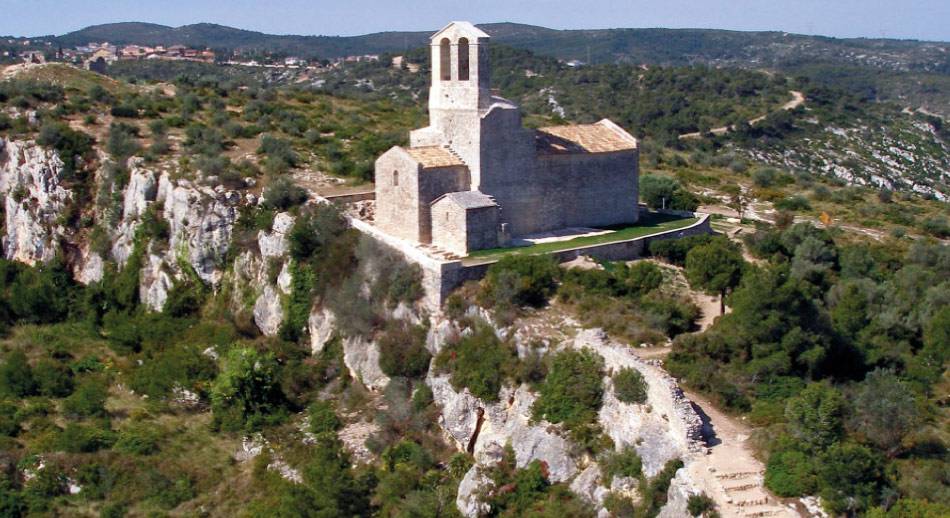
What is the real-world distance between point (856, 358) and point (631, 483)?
26.2 feet

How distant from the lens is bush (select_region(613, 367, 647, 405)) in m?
20.6

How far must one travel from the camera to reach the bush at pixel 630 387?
20.6 m

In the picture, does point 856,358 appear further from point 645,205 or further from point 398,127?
point 398,127

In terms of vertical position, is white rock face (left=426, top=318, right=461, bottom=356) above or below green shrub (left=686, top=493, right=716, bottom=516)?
above

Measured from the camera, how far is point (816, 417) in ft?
61.9

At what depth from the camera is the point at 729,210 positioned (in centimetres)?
4106

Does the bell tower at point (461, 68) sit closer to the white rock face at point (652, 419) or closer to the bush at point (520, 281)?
the bush at point (520, 281)

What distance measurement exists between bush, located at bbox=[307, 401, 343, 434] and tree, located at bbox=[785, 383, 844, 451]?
1118 cm

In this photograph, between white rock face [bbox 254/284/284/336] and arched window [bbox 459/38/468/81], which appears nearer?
arched window [bbox 459/38/468/81]

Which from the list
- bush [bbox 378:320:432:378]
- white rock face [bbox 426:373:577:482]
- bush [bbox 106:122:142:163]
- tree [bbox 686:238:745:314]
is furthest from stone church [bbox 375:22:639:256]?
bush [bbox 106:122:142:163]

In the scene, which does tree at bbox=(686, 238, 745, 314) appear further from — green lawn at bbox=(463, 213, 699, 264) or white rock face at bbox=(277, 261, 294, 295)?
white rock face at bbox=(277, 261, 294, 295)

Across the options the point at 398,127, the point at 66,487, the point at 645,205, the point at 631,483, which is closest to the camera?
the point at 631,483

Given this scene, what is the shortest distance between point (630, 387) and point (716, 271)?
7462 millimetres

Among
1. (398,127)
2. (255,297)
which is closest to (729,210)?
(398,127)
